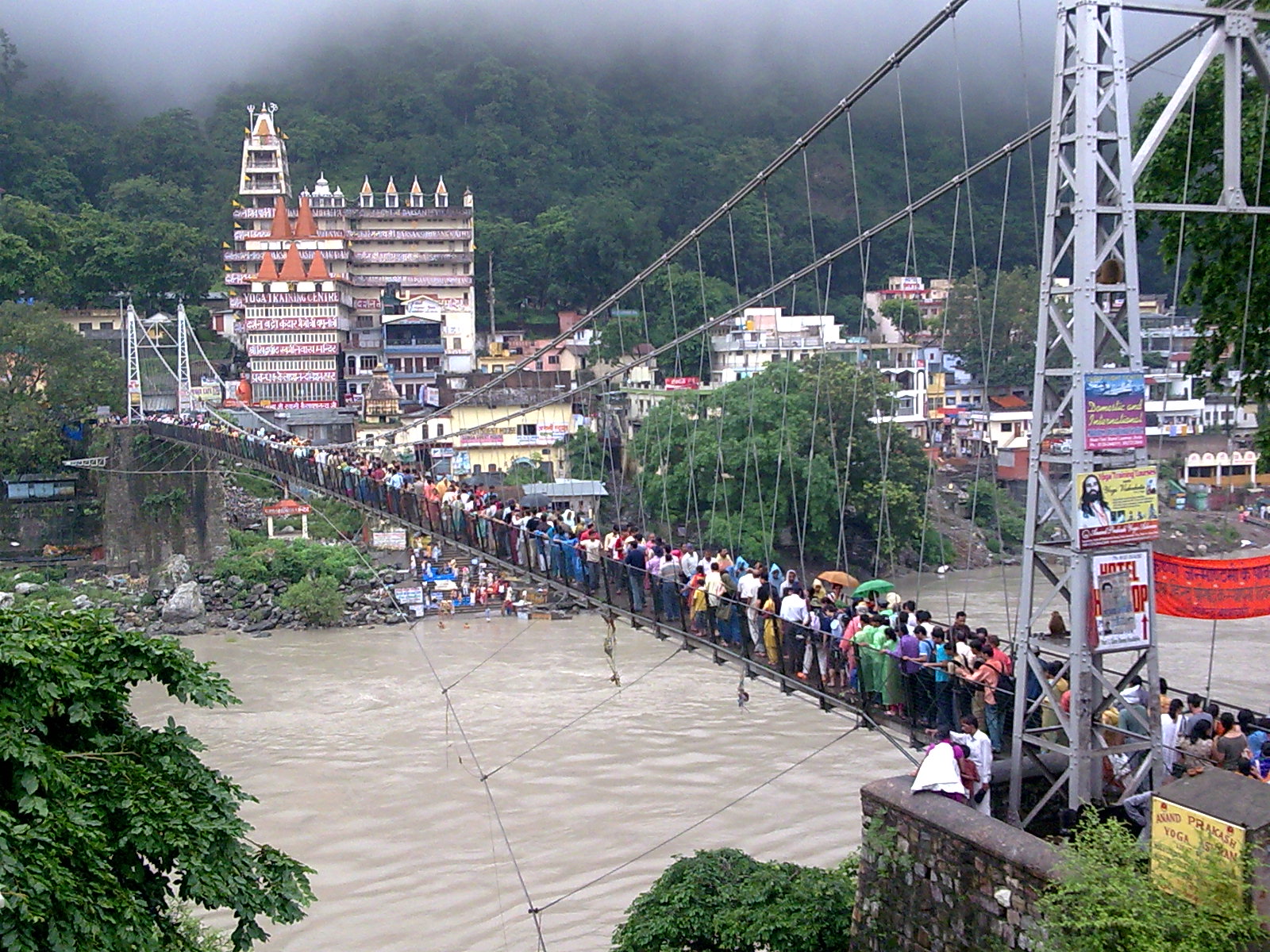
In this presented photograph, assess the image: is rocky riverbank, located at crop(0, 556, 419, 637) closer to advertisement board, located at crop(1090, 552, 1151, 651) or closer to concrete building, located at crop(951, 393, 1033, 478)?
concrete building, located at crop(951, 393, 1033, 478)

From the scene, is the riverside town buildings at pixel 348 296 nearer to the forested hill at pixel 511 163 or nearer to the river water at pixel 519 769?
the forested hill at pixel 511 163

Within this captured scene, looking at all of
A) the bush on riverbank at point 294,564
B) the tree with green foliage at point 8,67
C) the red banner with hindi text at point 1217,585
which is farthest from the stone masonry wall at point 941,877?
the tree with green foliage at point 8,67

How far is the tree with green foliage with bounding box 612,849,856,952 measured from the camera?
233 inches

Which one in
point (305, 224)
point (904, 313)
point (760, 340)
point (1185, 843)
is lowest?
point (1185, 843)

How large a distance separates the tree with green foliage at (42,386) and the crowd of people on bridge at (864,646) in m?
16.4

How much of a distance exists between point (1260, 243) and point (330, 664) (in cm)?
1259

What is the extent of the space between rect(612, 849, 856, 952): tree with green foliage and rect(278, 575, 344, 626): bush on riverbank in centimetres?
1274

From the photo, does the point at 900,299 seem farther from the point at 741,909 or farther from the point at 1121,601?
the point at 1121,601

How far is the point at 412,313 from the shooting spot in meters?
31.5

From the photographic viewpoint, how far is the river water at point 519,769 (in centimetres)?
939

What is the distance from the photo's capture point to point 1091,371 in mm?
4836

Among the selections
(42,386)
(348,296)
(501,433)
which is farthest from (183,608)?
(348,296)

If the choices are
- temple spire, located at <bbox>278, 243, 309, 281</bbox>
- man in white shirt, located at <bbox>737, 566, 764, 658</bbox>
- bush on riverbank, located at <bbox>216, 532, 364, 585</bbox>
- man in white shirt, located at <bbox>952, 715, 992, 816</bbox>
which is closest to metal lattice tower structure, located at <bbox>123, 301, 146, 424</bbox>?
bush on riverbank, located at <bbox>216, 532, 364, 585</bbox>

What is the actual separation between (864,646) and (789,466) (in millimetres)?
11483
